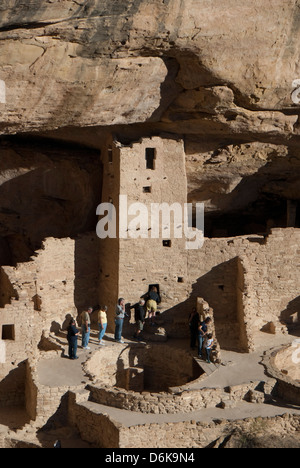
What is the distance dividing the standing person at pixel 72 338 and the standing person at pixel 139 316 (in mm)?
2138

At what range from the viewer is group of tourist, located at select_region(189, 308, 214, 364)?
2608cm

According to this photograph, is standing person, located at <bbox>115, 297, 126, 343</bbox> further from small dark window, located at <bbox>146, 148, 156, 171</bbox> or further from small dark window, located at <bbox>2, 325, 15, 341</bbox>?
small dark window, located at <bbox>146, 148, 156, 171</bbox>

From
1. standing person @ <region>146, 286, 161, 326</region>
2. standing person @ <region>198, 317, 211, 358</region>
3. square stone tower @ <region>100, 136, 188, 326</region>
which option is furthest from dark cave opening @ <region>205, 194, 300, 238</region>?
standing person @ <region>198, 317, 211, 358</region>

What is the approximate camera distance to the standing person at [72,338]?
25516 mm

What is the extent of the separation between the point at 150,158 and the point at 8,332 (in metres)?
5.94

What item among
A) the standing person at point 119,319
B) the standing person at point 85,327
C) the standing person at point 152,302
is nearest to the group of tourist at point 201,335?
the standing person at point 152,302

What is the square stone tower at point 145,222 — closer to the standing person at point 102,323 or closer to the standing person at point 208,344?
the standing person at point 102,323

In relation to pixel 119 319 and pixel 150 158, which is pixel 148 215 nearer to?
pixel 150 158

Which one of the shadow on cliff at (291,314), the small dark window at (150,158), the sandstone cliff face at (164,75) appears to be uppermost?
the sandstone cliff face at (164,75)

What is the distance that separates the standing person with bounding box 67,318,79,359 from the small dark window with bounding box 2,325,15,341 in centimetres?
140

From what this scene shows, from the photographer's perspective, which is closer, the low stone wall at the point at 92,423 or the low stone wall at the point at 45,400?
the low stone wall at the point at 92,423
